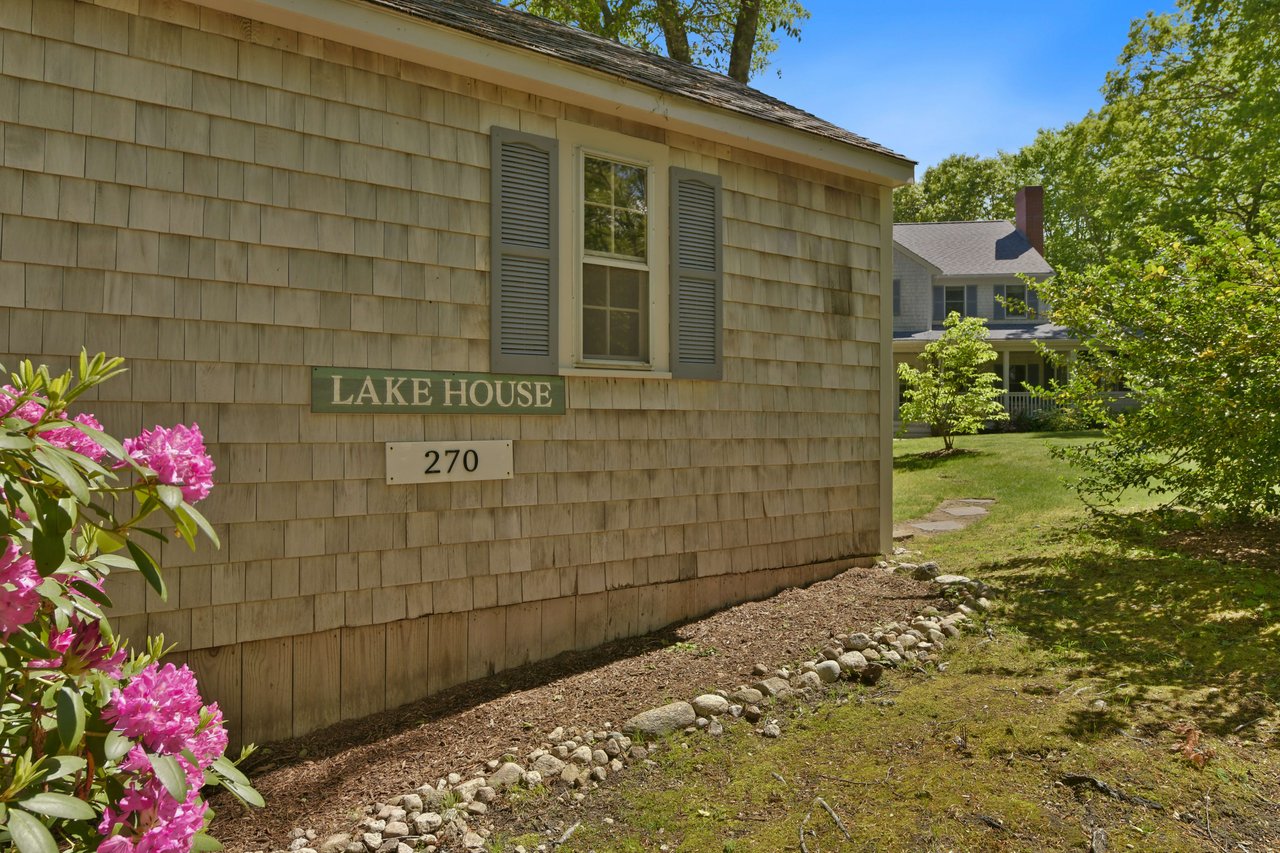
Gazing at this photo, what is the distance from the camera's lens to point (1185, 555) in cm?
754

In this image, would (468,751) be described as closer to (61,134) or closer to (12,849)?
(12,849)

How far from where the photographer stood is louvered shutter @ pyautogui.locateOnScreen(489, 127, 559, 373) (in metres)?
5.27

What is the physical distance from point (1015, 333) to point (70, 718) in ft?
87.8

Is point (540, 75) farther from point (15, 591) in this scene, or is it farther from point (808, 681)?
point (15, 591)

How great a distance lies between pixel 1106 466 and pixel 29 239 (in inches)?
326

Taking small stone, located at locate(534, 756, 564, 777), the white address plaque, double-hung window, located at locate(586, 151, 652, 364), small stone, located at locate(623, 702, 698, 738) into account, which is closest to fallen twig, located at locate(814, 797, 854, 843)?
small stone, located at locate(623, 702, 698, 738)

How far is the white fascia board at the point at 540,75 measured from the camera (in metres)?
4.51

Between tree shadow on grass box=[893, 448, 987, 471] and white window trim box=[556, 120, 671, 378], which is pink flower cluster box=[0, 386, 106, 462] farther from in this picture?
tree shadow on grass box=[893, 448, 987, 471]

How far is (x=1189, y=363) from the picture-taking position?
6824 mm

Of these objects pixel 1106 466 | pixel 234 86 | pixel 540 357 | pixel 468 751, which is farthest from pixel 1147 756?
pixel 234 86

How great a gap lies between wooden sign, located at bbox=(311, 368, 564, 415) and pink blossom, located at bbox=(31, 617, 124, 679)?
266 centimetres

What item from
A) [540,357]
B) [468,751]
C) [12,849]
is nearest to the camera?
[12,849]

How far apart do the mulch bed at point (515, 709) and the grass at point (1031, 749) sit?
0.59 metres

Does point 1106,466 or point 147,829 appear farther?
point 1106,466
